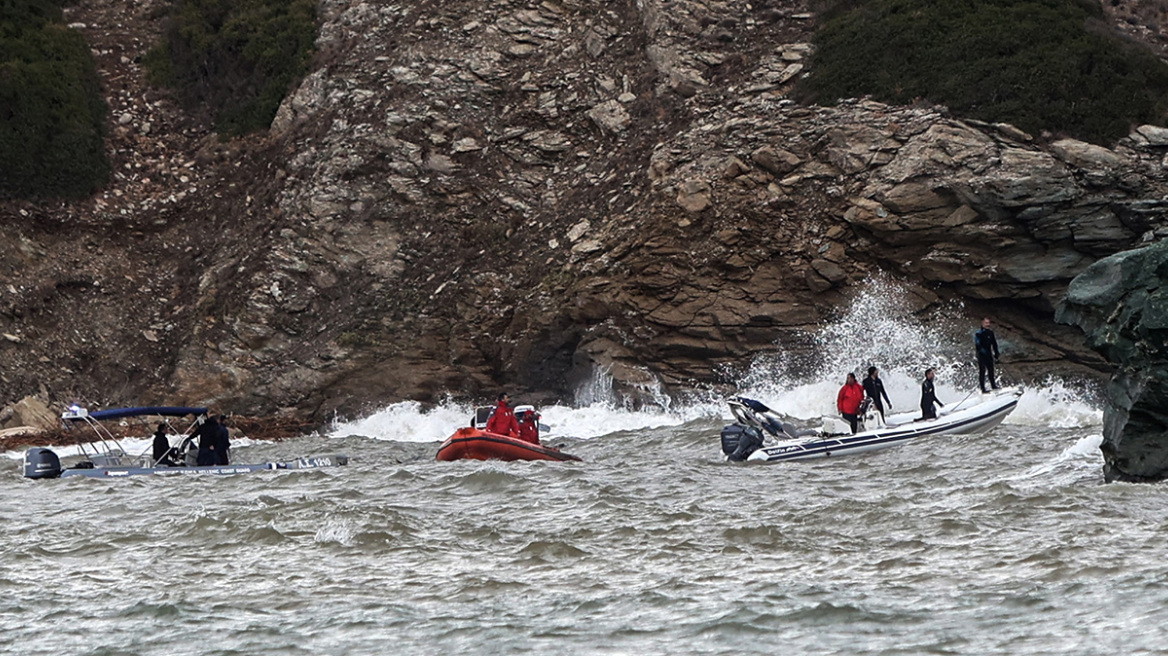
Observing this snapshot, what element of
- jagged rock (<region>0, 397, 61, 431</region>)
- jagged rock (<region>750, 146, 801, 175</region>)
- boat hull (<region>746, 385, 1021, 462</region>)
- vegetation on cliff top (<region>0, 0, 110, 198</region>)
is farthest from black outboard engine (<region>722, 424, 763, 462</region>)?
vegetation on cliff top (<region>0, 0, 110, 198</region>)

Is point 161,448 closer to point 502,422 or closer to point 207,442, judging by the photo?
point 207,442

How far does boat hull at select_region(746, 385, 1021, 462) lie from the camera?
2006 cm

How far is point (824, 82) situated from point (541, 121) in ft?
24.4

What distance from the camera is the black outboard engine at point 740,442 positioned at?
20.0 meters

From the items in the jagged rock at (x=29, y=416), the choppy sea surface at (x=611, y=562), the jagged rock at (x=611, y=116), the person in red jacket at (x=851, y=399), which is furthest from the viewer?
the jagged rock at (x=611, y=116)

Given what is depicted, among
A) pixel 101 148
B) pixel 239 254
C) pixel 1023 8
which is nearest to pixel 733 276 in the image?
pixel 1023 8

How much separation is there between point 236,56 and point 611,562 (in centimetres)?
3345

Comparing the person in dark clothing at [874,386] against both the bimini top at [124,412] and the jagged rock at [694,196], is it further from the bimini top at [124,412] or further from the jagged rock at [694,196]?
the bimini top at [124,412]

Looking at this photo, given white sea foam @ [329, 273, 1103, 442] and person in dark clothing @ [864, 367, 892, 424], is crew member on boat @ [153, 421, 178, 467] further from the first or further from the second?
person in dark clothing @ [864, 367, 892, 424]

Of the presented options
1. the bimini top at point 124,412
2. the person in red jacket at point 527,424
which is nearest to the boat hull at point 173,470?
the bimini top at point 124,412

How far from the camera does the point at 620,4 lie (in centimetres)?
3759

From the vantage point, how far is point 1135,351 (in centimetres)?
1351

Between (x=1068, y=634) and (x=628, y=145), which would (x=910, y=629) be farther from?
(x=628, y=145)

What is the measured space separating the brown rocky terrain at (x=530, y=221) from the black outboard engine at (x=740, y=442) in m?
9.32
